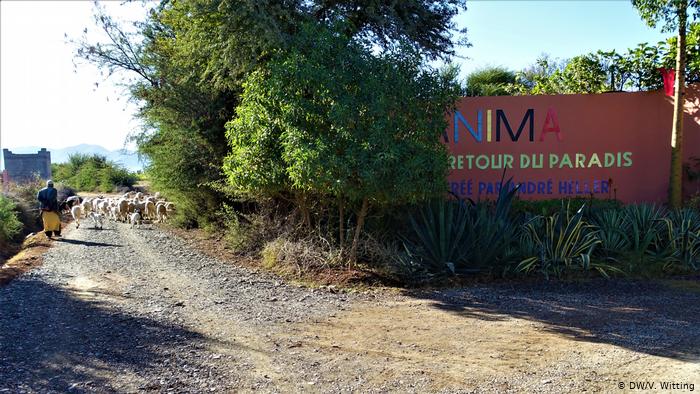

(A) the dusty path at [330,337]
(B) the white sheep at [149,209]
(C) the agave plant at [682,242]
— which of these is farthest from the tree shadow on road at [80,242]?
(C) the agave plant at [682,242]

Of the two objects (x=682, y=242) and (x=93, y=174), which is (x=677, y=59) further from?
(x=93, y=174)

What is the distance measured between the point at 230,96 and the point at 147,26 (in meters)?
4.15

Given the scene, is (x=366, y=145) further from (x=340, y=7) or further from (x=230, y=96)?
(x=230, y=96)

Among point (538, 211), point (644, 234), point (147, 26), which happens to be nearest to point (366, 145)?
point (538, 211)

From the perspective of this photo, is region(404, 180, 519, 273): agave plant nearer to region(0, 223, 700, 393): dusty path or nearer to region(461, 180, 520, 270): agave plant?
region(461, 180, 520, 270): agave plant

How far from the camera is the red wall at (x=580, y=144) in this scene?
11.9 metres

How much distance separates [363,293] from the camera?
314 inches

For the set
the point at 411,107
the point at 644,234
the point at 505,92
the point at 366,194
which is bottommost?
the point at 644,234

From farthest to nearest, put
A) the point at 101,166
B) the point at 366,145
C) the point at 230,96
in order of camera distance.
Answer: the point at 101,166
the point at 230,96
the point at 366,145

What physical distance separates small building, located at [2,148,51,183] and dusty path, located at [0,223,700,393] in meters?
17.9

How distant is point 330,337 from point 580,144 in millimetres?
8368

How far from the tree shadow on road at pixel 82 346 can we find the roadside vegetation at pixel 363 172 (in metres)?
2.99

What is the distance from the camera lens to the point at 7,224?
14.8 m

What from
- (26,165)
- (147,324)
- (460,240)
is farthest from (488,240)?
(26,165)
